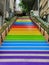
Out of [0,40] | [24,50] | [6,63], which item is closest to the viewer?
[6,63]

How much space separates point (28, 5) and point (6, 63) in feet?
213

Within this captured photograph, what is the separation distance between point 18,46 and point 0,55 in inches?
69.5

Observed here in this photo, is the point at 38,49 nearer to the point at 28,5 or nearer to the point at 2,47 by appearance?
the point at 2,47

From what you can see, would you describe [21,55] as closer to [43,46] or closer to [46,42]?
[43,46]

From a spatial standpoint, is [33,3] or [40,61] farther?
[33,3]

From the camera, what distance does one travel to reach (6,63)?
7145 mm

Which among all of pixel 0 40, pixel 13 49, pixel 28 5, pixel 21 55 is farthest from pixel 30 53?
pixel 28 5

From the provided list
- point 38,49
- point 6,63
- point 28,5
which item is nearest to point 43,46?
point 38,49

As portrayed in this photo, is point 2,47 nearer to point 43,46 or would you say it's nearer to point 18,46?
point 18,46

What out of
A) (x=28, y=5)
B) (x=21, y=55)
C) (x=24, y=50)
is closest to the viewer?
(x=21, y=55)

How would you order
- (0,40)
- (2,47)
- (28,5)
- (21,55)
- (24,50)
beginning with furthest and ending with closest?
1. (28,5)
2. (0,40)
3. (2,47)
4. (24,50)
5. (21,55)

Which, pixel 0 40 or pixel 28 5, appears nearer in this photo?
pixel 0 40

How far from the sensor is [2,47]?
9719 millimetres

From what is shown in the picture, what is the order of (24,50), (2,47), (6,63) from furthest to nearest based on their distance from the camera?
(2,47), (24,50), (6,63)
